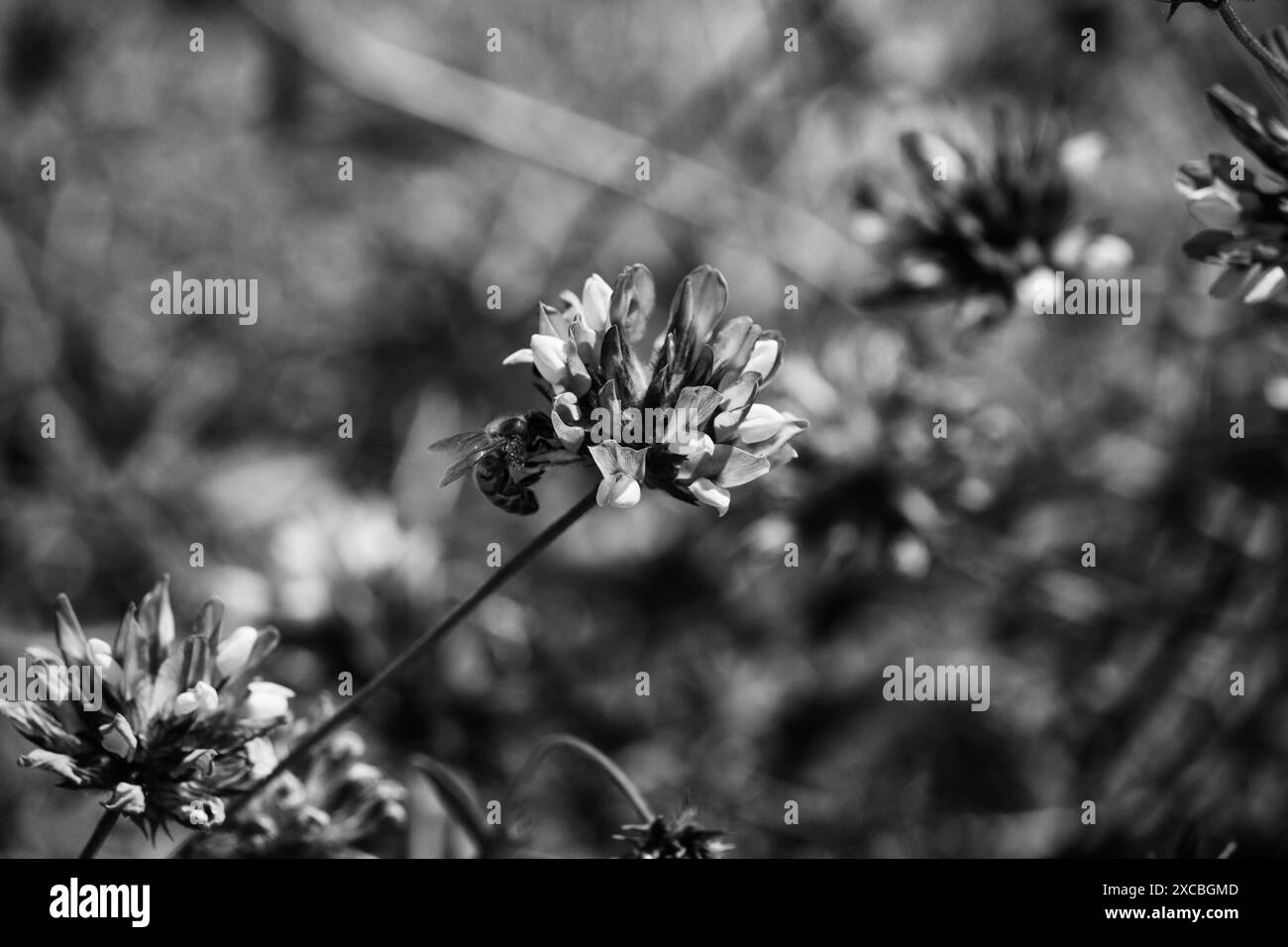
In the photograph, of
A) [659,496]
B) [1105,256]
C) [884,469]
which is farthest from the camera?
[659,496]

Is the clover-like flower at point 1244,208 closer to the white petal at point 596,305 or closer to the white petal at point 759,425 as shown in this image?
the white petal at point 759,425

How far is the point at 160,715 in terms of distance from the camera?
54.2 inches

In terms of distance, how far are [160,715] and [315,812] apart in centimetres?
25

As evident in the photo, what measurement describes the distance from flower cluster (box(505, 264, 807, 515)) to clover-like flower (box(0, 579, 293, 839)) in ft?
1.58

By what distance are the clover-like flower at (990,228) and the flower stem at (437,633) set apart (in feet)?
3.24

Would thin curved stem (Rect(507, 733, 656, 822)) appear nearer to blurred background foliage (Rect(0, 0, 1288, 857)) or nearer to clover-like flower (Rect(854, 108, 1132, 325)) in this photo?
blurred background foliage (Rect(0, 0, 1288, 857))

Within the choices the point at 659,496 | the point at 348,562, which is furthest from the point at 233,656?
the point at 659,496

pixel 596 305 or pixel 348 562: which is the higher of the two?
pixel 596 305

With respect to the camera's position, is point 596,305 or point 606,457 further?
point 596,305

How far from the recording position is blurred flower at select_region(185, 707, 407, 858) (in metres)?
1.55

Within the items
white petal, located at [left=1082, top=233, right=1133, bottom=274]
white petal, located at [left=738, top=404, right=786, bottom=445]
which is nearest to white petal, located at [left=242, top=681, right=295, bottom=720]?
white petal, located at [left=738, top=404, right=786, bottom=445]

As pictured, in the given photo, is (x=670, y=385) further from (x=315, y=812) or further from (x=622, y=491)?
(x=315, y=812)

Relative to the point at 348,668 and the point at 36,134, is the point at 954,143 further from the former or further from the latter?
the point at 36,134

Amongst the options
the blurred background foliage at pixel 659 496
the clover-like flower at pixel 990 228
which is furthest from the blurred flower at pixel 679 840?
the clover-like flower at pixel 990 228
